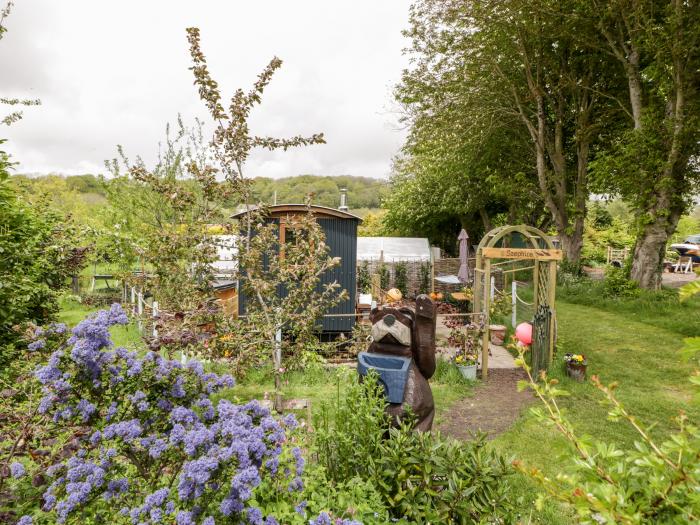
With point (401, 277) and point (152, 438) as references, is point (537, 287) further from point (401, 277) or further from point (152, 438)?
point (401, 277)

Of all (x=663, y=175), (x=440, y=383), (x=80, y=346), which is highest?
(x=663, y=175)

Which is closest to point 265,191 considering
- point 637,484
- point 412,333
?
point 412,333

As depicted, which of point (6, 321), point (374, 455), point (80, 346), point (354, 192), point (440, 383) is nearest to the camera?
point (80, 346)

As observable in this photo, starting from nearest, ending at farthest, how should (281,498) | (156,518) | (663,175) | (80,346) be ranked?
(156,518), (80,346), (281,498), (663,175)

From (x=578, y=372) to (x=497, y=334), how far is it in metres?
2.59

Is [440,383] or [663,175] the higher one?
[663,175]

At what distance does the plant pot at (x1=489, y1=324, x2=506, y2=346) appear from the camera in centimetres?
932

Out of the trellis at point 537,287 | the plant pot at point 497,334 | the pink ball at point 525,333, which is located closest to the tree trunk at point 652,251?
the trellis at point 537,287

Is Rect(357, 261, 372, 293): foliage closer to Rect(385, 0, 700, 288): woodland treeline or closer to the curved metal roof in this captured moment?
Rect(385, 0, 700, 288): woodland treeline

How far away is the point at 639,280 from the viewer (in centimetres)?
1261

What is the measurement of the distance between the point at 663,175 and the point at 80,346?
1464 centimetres

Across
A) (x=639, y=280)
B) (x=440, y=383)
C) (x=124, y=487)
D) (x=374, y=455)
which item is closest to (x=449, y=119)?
(x=639, y=280)

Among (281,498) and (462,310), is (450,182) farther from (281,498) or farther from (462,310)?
(281,498)

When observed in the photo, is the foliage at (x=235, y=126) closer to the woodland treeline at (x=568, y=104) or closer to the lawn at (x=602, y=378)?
the lawn at (x=602, y=378)
